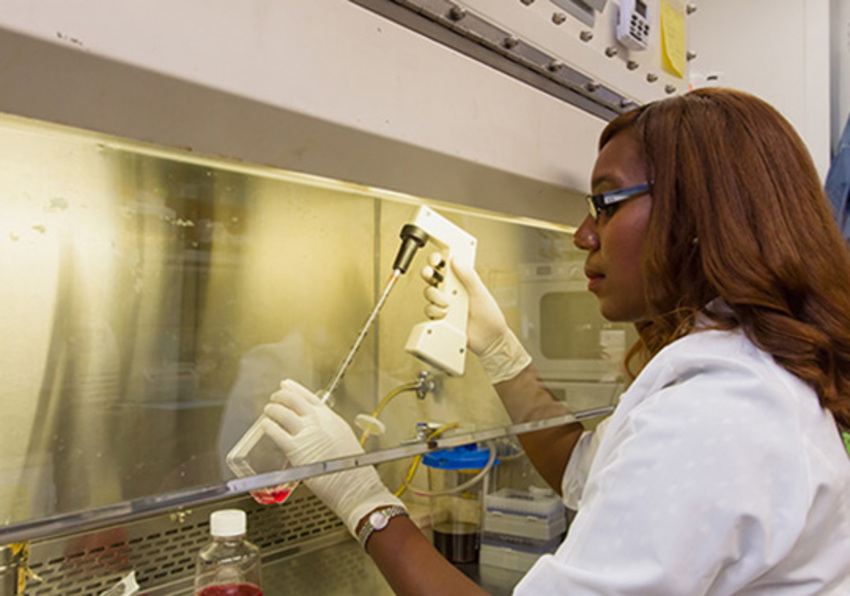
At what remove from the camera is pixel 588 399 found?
59.2 inches

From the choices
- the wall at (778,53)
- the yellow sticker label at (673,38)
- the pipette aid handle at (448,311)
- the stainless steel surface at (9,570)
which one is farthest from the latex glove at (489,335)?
the wall at (778,53)

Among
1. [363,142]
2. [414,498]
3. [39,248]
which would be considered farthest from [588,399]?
[39,248]

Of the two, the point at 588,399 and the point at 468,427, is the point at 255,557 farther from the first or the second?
the point at 588,399

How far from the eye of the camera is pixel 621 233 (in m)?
0.99

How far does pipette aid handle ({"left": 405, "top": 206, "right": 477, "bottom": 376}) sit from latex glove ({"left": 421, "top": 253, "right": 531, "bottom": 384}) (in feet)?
0.06

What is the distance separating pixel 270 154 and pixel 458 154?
0.82 ft

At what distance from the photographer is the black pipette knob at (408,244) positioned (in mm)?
1223

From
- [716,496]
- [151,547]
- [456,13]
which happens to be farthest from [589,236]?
[151,547]

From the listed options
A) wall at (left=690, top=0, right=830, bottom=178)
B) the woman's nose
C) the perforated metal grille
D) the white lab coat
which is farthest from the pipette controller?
wall at (left=690, top=0, right=830, bottom=178)

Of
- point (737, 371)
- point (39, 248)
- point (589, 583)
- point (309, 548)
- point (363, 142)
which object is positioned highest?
point (363, 142)

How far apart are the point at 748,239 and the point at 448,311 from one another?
22.8 inches

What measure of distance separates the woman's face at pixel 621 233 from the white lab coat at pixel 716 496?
0.79 feet

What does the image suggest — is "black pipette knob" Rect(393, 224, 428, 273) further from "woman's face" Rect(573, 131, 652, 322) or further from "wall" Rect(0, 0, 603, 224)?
"woman's face" Rect(573, 131, 652, 322)

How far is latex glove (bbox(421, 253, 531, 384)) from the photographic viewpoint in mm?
1340
